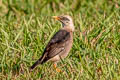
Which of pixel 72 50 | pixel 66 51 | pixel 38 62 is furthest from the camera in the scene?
pixel 72 50

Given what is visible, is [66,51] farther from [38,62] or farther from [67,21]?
[67,21]

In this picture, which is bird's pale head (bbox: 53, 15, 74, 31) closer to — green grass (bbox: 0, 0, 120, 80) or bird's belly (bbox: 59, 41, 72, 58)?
green grass (bbox: 0, 0, 120, 80)

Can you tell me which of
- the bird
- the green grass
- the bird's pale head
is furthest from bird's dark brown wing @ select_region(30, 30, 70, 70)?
the bird's pale head

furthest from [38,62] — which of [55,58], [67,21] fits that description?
[67,21]

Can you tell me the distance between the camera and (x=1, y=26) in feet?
31.8

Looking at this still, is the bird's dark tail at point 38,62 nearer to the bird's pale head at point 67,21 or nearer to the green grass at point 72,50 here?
the green grass at point 72,50

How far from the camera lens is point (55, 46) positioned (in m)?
8.41

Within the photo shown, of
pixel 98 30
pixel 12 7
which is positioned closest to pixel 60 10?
pixel 12 7

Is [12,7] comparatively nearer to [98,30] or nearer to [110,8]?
[110,8]

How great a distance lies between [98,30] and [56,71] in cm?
182

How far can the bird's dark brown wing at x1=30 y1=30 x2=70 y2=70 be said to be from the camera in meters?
8.06

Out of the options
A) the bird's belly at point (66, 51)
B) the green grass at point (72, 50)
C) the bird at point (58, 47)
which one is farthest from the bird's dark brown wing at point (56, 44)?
the green grass at point (72, 50)

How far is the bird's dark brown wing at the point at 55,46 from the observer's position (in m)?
8.06

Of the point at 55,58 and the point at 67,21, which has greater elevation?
the point at 67,21
